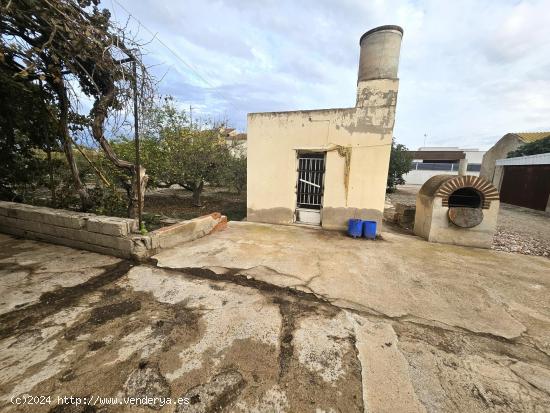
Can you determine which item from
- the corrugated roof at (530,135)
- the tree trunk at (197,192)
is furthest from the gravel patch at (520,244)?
the corrugated roof at (530,135)

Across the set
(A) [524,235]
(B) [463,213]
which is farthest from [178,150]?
(A) [524,235]

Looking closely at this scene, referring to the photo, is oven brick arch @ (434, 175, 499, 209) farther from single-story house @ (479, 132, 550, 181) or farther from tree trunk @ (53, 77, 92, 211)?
single-story house @ (479, 132, 550, 181)

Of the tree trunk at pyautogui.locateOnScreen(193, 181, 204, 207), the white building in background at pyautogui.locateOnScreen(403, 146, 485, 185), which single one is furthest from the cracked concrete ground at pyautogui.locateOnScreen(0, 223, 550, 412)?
the white building in background at pyautogui.locateOnScreen(403, 146, 485, 185)

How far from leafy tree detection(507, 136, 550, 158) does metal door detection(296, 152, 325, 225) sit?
1806 centimetres

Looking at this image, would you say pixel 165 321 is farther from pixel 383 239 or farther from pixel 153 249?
pixel 383 239

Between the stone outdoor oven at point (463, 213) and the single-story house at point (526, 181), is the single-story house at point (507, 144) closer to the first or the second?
the single-story house at point (526, 181)

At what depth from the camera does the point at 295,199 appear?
21.9ft

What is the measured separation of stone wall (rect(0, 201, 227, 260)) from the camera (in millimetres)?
3723

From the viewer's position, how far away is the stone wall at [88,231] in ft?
12.2

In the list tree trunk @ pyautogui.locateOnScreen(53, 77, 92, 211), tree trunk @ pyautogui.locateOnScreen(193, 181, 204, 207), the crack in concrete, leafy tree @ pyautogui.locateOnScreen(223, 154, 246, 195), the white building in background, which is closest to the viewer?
the crack in concrete

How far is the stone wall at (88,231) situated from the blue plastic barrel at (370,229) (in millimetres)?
4319

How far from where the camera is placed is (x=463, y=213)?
5.39 m

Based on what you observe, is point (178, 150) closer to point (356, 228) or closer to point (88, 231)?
point (88, 231)

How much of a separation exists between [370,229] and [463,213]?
215 cm
